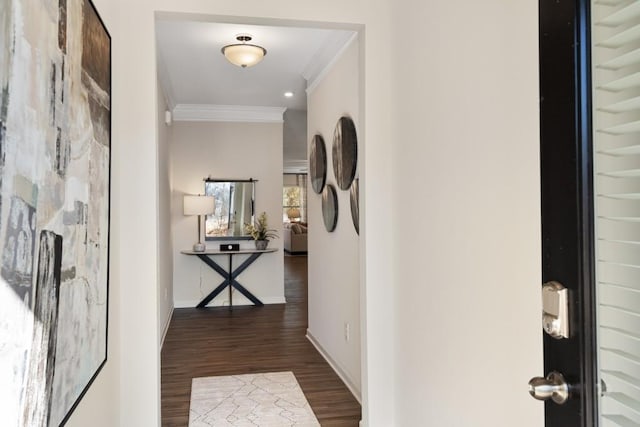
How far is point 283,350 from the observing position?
4.23 metres

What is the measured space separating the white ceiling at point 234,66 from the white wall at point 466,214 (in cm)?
130

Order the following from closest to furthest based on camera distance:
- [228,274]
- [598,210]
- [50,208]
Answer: [598,210]
[50,208]
[228,274]

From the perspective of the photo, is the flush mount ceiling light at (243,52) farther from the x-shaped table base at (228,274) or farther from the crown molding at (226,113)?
the x-shaped table base at (228,274)

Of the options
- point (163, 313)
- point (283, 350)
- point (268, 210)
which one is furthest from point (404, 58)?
point (268, 210)

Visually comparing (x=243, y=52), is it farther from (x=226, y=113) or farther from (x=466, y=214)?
(x=226, y=113)

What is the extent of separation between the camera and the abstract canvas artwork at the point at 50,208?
0.86m

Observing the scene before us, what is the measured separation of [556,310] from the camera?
87 centimetres

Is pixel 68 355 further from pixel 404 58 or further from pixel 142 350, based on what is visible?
pixel 404 58

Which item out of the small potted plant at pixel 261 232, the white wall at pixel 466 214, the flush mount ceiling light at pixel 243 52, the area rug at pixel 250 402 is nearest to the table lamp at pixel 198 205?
the small potted plant at pixel 261 232

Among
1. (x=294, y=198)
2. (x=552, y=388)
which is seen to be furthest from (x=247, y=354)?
(x=294, y=198)

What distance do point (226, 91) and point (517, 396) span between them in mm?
4580

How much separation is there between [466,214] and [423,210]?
366 millimetres

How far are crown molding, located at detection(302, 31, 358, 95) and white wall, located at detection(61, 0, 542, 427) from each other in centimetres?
93

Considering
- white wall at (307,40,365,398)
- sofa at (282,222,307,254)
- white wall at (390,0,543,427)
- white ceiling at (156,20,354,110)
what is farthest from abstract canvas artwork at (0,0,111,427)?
sofa at (282,222,307,254)
